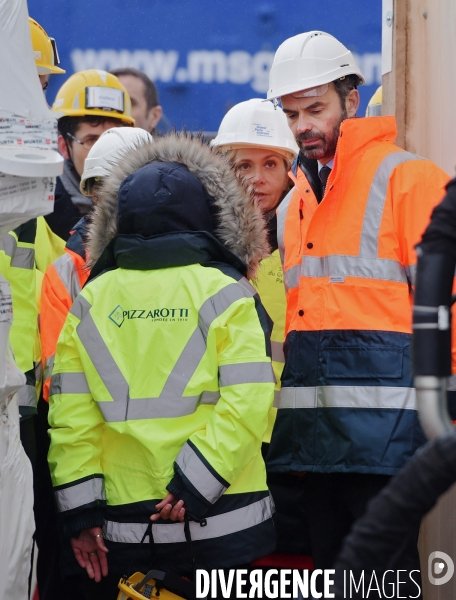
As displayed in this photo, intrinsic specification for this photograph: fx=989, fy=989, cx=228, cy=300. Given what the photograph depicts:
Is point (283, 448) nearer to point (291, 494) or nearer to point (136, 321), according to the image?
point (291, 494)

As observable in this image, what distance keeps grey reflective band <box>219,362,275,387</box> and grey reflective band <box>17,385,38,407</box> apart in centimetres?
103

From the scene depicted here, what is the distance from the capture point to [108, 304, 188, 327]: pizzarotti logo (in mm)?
3262

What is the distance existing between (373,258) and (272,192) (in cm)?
134

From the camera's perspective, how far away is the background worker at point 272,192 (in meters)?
4.01

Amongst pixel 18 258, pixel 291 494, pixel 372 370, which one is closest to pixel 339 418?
pixel 372 370

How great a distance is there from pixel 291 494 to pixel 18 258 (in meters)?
1.43

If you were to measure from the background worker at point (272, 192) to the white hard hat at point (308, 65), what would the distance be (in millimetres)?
421

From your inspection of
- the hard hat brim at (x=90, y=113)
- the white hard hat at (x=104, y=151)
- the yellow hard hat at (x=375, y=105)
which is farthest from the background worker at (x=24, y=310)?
A: the yellow hard hat at (x=375, y=105)

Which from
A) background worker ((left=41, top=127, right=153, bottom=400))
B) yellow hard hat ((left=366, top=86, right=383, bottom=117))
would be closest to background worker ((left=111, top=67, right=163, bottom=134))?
yellow hard hat ((left=366, top=86, right=383, bottom=117))

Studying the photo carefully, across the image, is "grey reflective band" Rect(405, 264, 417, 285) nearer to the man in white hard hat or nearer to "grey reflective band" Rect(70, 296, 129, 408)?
the man in white hard hat

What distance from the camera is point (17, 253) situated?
3.74 m

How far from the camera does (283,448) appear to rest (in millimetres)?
3672

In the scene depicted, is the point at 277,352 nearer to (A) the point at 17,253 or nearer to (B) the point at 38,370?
(B) the point at 38,370

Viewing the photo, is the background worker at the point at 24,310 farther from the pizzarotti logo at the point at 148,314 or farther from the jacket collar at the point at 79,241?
the pizzarotti logo at the point at 148,314
